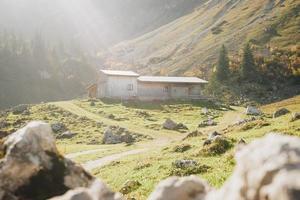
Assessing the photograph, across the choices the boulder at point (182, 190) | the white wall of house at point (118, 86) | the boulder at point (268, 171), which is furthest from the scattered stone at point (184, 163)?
the white wall of house at point (118, 86)

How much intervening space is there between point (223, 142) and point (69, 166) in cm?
2243

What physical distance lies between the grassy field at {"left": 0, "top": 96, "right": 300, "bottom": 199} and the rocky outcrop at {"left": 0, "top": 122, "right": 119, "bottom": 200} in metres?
1.02

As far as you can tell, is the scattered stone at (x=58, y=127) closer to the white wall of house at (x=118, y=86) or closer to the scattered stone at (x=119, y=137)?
the scattered stone at (x=119, y=137)

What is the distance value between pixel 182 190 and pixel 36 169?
115 inches

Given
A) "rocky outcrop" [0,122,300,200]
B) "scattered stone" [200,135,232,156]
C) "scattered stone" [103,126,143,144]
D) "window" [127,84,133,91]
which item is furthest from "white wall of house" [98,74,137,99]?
"rocky outcrop" [0,122,300,200]

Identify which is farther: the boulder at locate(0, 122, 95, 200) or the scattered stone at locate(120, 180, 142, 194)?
the scattered stone at locate(120, 180, 142, 194)

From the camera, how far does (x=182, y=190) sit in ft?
19.5

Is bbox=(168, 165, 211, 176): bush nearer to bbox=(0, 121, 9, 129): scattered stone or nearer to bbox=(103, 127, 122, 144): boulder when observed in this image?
bbox=(103, 127, 122, 144): boulder

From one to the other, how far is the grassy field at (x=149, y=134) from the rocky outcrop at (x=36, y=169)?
102 centimetres

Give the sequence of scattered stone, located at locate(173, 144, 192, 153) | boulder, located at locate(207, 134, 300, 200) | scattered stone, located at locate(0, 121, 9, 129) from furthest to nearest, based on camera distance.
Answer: scattered stone, located at locate(0, 121, 9, 129), scattered stone, located at locate(173, 144, 192, 153), boulder, located at locate(207, 134, 300, 200)

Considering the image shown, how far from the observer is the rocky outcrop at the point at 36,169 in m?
7.46

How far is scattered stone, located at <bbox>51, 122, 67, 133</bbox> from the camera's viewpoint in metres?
68.4

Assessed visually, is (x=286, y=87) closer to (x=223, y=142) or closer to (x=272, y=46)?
(x=272, y=46)

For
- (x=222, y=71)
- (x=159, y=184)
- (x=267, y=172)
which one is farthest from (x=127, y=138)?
(x=222, y=71)
